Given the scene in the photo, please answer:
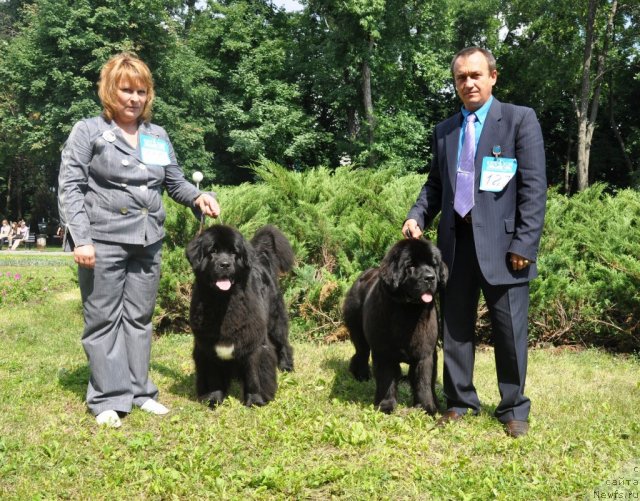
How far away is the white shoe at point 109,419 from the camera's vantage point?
415 cm

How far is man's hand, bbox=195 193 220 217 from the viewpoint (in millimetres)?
4559

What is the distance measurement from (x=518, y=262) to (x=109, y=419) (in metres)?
3.08

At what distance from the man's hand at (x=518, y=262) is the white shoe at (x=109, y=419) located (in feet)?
9.83

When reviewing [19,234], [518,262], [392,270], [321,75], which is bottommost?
[19,234]

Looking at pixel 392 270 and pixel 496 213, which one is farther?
pixel 392 270

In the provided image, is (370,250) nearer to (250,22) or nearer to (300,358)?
(300,358)

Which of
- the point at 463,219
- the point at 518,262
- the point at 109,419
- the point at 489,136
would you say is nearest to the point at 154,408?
the point at 109,419

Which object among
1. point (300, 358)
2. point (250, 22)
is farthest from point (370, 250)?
point (250, 22)

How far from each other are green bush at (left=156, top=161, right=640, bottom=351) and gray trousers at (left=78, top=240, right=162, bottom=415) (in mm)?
3074

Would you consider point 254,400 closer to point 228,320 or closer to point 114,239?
point 228,320

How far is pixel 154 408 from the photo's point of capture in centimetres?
449

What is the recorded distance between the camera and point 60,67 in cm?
2927

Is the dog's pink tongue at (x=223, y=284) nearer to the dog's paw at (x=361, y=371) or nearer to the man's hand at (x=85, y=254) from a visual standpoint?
the man's hand at (x=85, y=254)

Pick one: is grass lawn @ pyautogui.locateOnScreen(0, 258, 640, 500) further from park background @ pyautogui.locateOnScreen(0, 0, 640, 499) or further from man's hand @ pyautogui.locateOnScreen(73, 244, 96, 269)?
man's hand @ pyautogui.locateOnScreen(73, 244, 96, 269)
